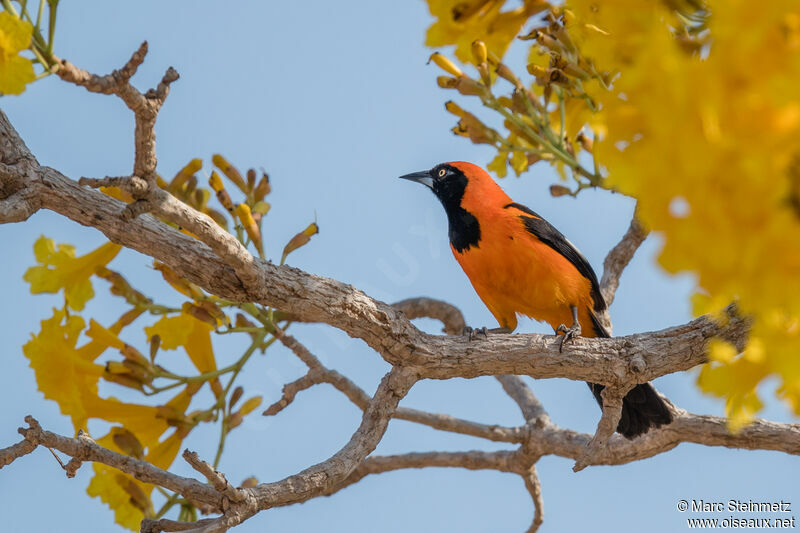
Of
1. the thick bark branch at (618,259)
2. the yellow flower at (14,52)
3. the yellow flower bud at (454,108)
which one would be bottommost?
the yellow flower at (14,52)

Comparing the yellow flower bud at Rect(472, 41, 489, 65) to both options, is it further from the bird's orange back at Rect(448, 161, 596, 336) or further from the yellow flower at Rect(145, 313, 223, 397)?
the yellow flower at Rect(145, 313, 223, 397)

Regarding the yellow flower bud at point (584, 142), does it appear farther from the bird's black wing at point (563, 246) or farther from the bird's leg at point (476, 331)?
the bird's leg at point (476, 331)

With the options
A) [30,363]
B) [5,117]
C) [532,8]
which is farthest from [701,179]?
[30,363]

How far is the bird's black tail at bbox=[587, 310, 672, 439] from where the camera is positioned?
16.4ft

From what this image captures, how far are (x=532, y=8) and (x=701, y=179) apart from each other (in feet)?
3.49

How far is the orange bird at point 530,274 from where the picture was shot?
16.5 feet

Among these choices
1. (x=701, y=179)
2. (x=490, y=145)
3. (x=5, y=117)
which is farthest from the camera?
(x=490, y=145)

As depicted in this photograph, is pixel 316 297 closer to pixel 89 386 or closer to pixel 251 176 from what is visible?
pixel 251 176

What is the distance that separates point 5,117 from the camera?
3453mm

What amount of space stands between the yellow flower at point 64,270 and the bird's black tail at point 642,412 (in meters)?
3.13

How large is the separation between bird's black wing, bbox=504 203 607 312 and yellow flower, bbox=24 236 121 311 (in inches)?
99.8

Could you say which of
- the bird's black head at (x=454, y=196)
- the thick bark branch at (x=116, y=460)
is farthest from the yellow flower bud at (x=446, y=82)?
the thick bark branch at (x=116, y=460)

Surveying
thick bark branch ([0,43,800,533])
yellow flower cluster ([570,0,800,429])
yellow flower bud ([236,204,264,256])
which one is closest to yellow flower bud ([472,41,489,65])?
thick bark branch ([0,43,800,533])

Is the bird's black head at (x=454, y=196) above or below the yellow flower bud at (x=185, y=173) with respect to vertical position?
above
